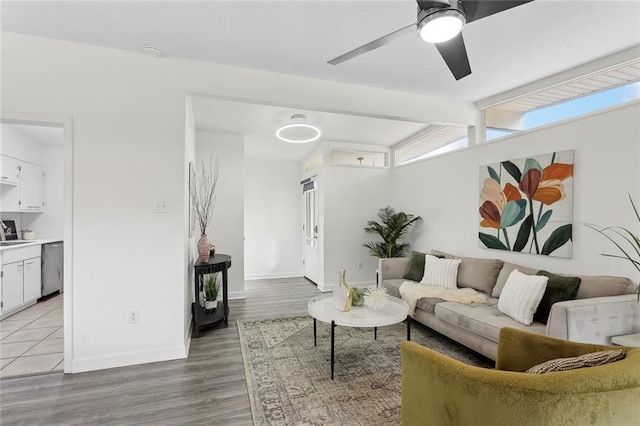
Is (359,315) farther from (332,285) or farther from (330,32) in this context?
(332,285)

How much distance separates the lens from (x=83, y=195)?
249 cm

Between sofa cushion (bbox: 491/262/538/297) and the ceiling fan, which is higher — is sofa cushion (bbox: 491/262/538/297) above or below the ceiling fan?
below

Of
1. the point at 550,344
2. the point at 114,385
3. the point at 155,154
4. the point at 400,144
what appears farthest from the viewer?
the point at 400,144

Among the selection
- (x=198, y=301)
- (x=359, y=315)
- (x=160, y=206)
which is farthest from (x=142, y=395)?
(x=359, y=315)

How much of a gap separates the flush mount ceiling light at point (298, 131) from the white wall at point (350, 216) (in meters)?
0.69

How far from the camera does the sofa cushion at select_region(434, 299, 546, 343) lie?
2383 millimetres

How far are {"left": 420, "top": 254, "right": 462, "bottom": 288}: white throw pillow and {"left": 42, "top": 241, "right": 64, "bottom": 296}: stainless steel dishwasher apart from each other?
18.1 feet

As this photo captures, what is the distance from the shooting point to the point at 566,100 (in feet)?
9.70

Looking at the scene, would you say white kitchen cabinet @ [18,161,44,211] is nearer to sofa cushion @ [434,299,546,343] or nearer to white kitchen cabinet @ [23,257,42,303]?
white kitchen cabinet @ [23,257,42,303]

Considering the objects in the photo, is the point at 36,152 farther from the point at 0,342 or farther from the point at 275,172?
the point at 275,172

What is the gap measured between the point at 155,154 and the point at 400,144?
407 centimetres

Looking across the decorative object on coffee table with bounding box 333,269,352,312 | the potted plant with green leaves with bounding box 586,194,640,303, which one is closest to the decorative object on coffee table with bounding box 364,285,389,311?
the decorative object on coffee table with bounding box 333,269,352,312

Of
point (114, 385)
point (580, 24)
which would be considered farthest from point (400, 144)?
point (114, 385)

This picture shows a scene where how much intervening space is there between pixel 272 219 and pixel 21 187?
161 inches
